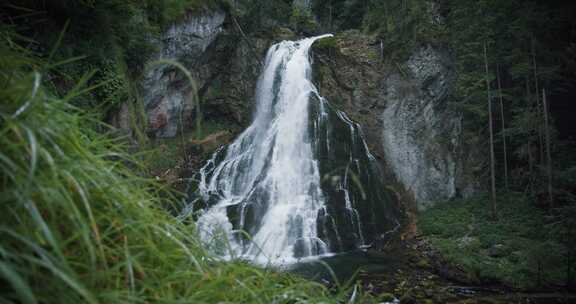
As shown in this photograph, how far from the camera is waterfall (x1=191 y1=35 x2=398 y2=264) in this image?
425 inches

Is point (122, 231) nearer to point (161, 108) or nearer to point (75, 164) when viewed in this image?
point (75, 164)

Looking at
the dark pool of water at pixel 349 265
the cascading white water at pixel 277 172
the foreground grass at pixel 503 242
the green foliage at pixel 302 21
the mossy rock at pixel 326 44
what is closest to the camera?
the foreground grass at pixel 503 242

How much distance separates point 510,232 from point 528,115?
4.20 metres

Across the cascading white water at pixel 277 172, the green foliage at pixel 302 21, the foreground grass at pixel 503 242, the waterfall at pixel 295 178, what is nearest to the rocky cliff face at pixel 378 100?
the waterfall at pixel 295 178

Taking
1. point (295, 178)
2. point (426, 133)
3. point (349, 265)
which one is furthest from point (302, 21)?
point (349, 265)

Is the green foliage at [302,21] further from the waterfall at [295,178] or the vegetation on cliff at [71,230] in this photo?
the vegetation on cliff at [71,230]

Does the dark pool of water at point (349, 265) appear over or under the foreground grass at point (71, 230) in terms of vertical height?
under

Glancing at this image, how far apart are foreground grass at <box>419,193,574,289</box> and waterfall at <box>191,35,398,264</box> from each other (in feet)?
6.91

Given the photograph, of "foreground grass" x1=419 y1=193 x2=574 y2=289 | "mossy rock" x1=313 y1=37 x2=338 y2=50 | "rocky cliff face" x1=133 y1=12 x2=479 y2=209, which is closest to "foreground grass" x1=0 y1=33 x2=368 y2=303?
"foreground grass" x1=419 y1=193 x2=574 y2=289

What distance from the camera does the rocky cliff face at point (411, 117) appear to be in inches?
554

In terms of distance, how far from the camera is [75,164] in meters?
0.97

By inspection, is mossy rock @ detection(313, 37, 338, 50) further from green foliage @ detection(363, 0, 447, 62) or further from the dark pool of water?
the dark pool of water

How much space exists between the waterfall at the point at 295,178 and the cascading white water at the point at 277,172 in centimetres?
3

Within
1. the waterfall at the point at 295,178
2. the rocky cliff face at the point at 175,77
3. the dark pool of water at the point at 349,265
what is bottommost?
the dark pool of water at the point at 349,265
